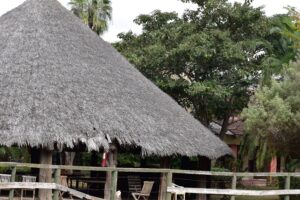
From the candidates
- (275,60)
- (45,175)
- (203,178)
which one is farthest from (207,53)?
(45,175)

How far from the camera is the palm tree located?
32.7 meters

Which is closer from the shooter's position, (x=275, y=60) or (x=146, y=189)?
(x=146, y=189)

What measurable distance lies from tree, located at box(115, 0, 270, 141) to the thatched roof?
139 inches

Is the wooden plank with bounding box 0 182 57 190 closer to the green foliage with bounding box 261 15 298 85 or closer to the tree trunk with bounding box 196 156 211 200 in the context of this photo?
the tree trunk with bounding box 196 156 211 200

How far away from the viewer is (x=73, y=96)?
1527 centimetres

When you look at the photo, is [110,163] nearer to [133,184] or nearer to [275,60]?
[133,184]

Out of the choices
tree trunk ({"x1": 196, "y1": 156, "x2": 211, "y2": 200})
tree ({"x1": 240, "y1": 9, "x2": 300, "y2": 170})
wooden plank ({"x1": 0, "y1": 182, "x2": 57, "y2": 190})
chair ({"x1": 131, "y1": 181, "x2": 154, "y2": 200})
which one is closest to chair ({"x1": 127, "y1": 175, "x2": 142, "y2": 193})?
chair ({"x1": 131, "y1": 181, "x2": 154, "y2": 200})

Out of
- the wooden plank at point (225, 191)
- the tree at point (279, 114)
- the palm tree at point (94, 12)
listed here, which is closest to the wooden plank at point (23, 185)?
the wooden plank at point (225, 191)

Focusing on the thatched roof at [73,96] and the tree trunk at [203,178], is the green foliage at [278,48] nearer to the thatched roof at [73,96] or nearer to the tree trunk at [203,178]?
the tree trunk at [203,178]

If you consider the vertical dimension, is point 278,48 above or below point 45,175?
above

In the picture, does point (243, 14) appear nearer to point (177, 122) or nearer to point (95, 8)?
point (177, 122)

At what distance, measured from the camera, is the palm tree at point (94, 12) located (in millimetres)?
32719

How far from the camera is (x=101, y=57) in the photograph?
1788 centimetres

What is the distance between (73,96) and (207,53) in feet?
25.1
